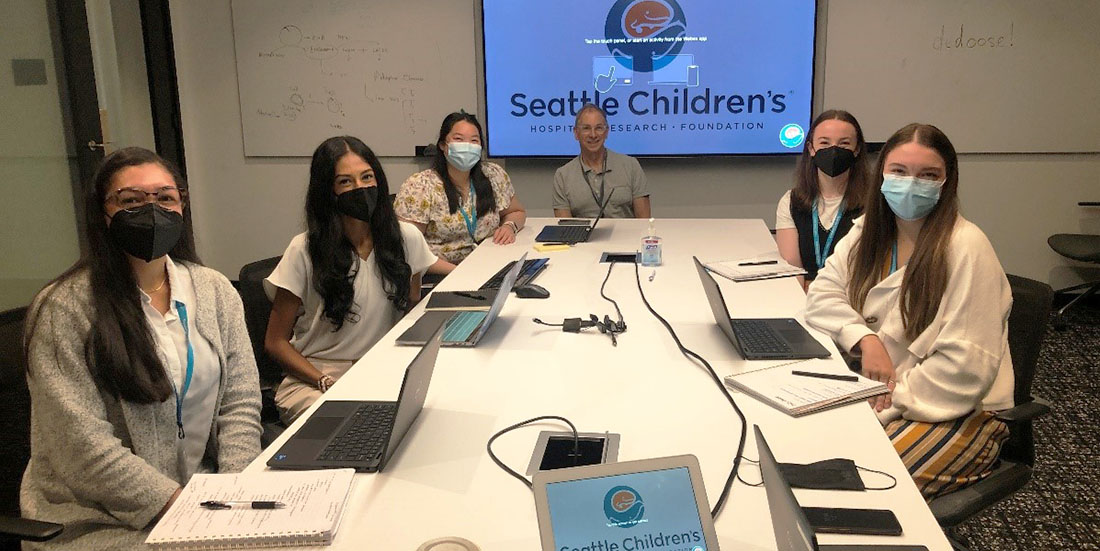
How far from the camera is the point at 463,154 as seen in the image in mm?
3365

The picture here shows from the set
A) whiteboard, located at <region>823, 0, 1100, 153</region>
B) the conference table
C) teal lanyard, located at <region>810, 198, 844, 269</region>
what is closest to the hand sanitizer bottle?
the conference table

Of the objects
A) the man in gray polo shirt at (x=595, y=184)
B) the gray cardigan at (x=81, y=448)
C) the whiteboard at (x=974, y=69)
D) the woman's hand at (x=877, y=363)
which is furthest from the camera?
the whiteboard at (x=974, y=69)

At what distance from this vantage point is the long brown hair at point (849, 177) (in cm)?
294

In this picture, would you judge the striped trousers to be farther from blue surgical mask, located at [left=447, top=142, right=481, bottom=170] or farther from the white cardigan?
blue surgical mask, located at [left=447, top=142, right=481, bottom=170]

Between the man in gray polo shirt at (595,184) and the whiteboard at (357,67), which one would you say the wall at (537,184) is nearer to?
the whiteboard at (357,67)

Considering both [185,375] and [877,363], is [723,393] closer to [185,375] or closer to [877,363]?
[877,363]

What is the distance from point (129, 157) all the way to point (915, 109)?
13.9ft

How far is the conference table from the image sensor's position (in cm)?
116

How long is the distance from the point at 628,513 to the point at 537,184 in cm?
409

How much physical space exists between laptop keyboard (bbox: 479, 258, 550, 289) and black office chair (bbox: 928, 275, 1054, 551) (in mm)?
1405

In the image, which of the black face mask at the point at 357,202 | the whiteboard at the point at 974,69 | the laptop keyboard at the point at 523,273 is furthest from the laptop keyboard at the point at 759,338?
the whiteboard at the point at 974,69

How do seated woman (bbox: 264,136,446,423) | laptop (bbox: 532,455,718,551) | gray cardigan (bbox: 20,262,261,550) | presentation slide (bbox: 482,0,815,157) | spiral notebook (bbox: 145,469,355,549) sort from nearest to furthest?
laptop (bbox: 532,455,718,551) < spiral notebook (bbox: 145,469,355,549) < gray cardigan (bbox: 20,262,261,550) < seated woman (bbox: 264,136,446,423) < presentation slide (bbox: 482,0,815,157)

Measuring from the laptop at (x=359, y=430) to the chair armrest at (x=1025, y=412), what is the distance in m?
1.26

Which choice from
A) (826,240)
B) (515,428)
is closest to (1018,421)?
(515,428)
